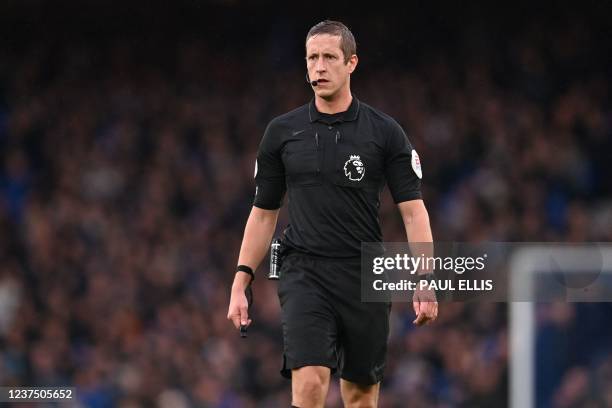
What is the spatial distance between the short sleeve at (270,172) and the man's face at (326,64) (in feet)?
0.86

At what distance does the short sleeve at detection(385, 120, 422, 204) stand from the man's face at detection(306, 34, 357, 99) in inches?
11.7

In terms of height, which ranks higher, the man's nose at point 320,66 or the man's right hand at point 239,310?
the man's nose at point 320,66

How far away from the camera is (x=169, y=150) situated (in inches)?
492

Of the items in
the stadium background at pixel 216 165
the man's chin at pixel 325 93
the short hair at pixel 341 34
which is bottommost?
the man's chin at pixel 325 93

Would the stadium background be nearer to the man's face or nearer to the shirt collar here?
the shirt collar

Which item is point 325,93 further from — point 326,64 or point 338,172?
point 338,172

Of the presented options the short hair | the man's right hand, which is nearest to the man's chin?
the short hair

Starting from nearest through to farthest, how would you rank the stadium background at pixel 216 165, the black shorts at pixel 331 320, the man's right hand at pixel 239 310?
the black shorts at pixel 331 320, the man's right hand at pixel 239 310, the stadium background at pixel 216 165

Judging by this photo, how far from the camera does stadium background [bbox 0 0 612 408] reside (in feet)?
33.6

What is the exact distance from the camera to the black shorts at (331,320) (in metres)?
4.79

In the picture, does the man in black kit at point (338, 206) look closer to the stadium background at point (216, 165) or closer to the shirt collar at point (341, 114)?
the shirt collar at point (341, 114)

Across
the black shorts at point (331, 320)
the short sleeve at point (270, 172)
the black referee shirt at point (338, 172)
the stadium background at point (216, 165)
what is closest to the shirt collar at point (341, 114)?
the black referee shirt at point (338, 172)

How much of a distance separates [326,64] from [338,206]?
58 centimetres

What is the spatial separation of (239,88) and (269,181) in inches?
315
